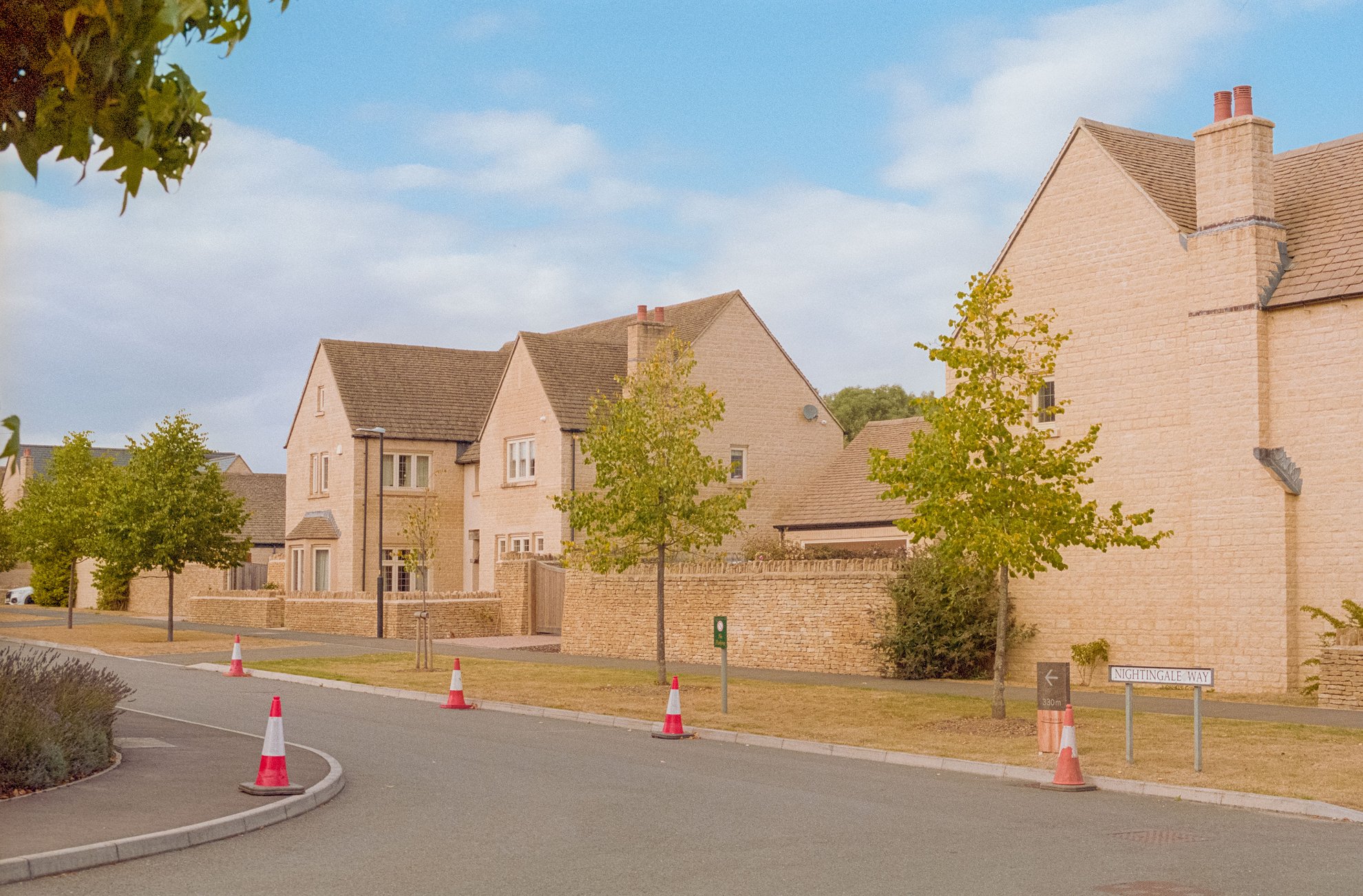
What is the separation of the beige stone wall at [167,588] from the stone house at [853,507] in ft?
81.4

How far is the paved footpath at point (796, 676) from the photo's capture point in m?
→ 19.0

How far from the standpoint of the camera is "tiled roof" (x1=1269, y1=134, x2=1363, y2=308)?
21.5 metres

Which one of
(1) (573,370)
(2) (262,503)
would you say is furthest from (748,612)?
(2) (262,503)

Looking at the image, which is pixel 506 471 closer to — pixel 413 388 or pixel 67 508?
pixel 413 388

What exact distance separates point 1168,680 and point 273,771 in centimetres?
850

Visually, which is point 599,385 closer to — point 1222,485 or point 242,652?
point 242,652

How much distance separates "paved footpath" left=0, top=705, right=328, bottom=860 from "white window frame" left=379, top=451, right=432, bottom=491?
34557mm

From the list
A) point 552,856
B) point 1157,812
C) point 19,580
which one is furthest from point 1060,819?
point 19,580

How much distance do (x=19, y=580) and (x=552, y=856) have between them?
94.7 m

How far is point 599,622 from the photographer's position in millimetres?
33312

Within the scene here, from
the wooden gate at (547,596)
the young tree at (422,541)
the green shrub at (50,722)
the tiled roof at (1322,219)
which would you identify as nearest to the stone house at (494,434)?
the young tree at (422,541)

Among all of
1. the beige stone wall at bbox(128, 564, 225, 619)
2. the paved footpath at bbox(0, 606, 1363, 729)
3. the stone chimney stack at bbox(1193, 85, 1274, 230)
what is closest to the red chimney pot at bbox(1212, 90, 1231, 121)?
the stone chimney stack at bbox(1193, 85, 1274, 230)

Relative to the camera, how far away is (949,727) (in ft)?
57.8

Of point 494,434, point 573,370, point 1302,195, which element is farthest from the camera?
point 494,434
